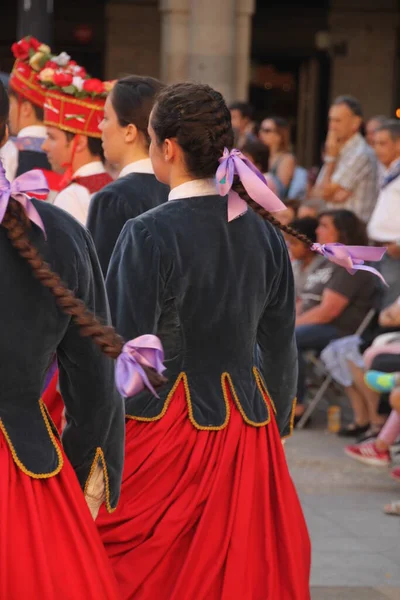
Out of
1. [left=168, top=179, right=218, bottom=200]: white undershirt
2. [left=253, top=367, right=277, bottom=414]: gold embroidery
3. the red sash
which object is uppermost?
[left=168, top=179, right=218, bottom=200]: white undershirt

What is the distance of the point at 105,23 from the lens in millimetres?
19031

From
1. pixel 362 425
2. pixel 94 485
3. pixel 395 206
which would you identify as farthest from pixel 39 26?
pixel 94 485

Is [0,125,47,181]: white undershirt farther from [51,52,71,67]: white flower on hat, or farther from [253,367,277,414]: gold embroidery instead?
[253,367,277,414]: gold embroidery

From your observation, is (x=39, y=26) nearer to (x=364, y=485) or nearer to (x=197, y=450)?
(x=364, y=485)

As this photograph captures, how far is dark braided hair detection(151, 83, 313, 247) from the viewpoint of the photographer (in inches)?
145

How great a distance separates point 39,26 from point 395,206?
3256 mm

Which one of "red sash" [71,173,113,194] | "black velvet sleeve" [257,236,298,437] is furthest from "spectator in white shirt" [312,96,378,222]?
"black velvet sleeve" [257,236,298,437]

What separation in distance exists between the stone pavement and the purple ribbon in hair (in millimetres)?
1573

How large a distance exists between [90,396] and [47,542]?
0.39 meters

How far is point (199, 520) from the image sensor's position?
3666 millimetres

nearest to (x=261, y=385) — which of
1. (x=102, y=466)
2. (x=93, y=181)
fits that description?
(x=102, y=466)

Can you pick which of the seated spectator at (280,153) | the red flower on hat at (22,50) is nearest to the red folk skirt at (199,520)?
the red flower on hat at (22,50)

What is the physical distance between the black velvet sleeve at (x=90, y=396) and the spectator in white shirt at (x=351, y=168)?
6.55m

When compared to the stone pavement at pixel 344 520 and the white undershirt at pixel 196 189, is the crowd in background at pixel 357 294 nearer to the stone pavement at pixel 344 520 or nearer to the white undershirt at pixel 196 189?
the stone pavement at pixel 344 520
